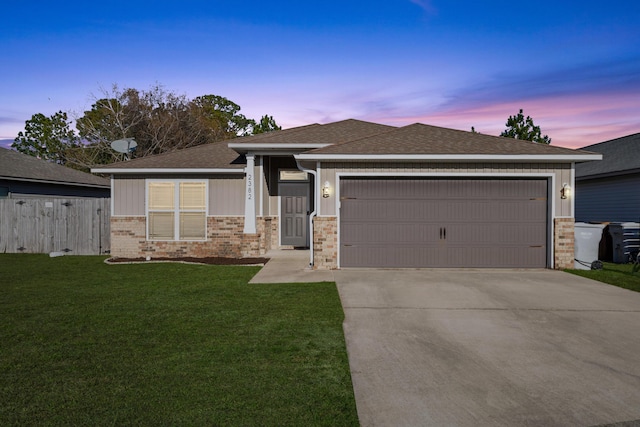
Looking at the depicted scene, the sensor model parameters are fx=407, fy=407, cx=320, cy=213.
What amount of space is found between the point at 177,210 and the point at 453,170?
7868 mm

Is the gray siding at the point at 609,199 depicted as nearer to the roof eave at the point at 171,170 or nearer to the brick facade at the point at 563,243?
the brick facade at the point at 563,243

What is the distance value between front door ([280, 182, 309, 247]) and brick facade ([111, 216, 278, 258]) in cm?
98

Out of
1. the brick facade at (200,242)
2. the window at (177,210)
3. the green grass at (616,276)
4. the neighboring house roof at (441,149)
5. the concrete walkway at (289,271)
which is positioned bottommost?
the green grass at (616,276)

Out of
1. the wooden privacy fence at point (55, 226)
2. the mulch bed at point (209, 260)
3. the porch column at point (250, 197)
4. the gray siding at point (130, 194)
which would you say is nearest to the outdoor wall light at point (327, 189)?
the mulch bed at point (209, 260)

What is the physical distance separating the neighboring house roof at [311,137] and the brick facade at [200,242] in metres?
2.19

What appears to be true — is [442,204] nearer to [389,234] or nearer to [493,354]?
[389,234]

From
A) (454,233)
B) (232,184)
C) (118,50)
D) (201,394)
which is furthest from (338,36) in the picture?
(201,394)

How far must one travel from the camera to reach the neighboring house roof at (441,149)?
31.0 ft

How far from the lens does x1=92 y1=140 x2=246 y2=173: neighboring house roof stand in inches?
464

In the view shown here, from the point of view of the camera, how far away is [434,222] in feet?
32.5

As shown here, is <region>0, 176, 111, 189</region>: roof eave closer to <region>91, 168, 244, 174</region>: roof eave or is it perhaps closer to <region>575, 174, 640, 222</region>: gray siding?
<region>91, 168, 244, 174</region>: roof eave

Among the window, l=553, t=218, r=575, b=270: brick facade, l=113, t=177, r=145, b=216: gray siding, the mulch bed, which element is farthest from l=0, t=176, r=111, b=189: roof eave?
l=553, t=218, r=575, b=270: brick facade

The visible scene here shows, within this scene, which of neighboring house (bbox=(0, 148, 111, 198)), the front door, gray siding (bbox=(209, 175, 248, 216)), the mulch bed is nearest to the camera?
the mulch bed

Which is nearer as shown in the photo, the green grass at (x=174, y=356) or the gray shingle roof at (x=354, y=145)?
the green grass at (x=174, y=356)
